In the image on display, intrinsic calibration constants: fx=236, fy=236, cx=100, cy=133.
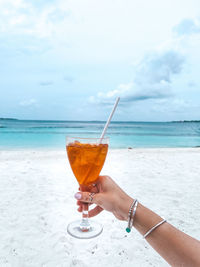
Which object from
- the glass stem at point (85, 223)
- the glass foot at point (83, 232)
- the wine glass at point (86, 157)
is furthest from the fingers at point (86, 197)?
the glass foot at point (83, 232)

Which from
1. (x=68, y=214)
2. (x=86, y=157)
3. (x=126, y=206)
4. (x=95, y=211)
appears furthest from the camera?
(x=68, y=214)

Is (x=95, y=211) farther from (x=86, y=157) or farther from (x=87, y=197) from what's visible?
(x=86, y=157)

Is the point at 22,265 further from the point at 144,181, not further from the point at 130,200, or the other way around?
the point at 144,181

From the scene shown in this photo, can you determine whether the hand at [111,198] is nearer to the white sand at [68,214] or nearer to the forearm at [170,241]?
the forearm at [170,241]

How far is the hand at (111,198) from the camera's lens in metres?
1.24

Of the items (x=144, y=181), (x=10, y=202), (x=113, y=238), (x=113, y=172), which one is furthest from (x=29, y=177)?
(x=113, y=238)

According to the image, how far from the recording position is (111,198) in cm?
130

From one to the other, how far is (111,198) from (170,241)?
1.22ft

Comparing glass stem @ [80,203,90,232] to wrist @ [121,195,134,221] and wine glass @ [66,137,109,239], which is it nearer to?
wine glass @ [66,137,109,239]

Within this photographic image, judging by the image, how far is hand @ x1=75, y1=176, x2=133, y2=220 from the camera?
4.08ft

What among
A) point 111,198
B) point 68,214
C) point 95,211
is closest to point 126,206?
point 111,198

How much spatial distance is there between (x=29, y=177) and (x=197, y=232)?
125 inches

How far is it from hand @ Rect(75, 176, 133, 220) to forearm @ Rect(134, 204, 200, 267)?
9cm

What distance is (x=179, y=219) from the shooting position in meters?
2.70
